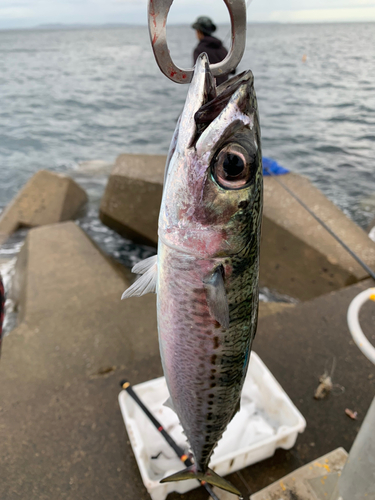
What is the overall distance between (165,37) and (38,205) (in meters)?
7.20

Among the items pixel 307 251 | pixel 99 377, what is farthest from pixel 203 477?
pixel 307 251

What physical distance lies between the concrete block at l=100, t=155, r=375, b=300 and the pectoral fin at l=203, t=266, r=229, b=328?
3898 millimetres

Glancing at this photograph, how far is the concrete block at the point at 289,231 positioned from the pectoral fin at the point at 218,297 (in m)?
3.90

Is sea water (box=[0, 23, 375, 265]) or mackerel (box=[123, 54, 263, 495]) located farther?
sea water (box=[0, 23, 375, 265])

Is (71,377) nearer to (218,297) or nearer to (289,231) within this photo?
(218,297)

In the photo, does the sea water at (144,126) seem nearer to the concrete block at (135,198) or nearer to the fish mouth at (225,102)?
the concrete block at (135,198)

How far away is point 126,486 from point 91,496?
230 mm

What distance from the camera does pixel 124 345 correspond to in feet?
10.9

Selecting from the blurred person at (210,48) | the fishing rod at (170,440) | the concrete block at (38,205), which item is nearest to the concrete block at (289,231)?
the concrete block at (38,205)

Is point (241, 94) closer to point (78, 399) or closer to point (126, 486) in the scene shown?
point (126, 486)

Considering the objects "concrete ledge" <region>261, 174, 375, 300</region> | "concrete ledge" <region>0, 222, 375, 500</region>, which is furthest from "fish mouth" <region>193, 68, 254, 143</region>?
"concrete ledge" <region>261, 174, 375, 300</region>

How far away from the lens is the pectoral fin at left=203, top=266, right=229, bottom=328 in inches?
41.8

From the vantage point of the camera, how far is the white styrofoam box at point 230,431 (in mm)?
2129

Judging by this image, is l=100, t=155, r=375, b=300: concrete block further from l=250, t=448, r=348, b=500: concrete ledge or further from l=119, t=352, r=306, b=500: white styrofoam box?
l=250, t=448, r=348, b=500: concrete ledge
